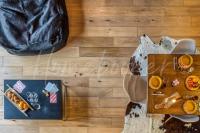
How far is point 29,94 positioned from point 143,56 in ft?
3.68

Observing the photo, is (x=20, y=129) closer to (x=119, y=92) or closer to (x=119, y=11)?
(x=119, y=92)

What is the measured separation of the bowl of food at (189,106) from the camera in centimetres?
262

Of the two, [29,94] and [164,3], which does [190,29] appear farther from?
[29,94]

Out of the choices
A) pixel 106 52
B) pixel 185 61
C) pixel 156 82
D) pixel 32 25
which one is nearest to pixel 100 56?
pixel 106 52

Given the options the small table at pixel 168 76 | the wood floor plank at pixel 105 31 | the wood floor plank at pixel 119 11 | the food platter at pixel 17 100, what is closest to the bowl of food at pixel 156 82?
the small table at pixel 168 76

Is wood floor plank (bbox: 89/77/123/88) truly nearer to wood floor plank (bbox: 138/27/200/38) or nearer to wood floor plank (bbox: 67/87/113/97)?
wood floor plank (bbox: 67/87/113/97)

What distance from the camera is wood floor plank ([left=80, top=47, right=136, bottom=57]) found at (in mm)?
3260

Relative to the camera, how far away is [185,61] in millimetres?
2613

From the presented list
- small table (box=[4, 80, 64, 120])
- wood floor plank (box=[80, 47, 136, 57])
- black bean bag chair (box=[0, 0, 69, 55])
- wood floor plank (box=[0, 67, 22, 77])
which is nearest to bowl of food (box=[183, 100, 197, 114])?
wood floor plank (box=[80, 47, 136, 57])

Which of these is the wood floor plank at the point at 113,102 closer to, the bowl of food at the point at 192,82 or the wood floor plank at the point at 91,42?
the wood floor plank at the point at 91,42

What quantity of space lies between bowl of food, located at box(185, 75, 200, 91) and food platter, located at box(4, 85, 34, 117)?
145 cm

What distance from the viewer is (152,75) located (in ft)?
8.69

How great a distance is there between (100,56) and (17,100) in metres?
0.88

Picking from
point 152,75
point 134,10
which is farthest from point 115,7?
point 152,75
